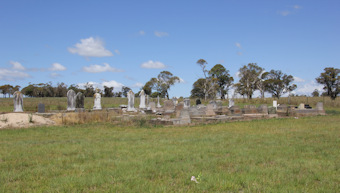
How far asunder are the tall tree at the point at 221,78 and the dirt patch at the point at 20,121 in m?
50.6

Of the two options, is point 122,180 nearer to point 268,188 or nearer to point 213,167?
point 213,167

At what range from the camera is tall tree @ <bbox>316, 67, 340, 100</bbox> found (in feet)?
173

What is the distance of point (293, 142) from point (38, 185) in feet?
23.4

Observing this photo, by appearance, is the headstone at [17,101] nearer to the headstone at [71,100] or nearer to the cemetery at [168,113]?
the cemetery at [168,113]

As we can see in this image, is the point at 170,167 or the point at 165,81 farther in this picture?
the point at 165,81

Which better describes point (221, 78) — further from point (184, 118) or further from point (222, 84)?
point (184, 118)

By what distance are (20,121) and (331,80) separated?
178 feet

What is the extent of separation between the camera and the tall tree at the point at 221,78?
2500 inches

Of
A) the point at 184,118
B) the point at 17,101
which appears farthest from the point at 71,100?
the point at 184,118

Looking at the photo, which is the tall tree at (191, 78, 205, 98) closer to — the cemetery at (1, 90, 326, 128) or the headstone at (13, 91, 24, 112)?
the cemetery at (1, 90, 326, 128)

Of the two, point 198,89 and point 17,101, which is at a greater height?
point 198,89

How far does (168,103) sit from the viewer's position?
2419 cm

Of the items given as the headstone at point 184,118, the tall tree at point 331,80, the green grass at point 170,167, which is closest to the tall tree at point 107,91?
the tall tree at point 331,80

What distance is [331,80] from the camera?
52938mm
